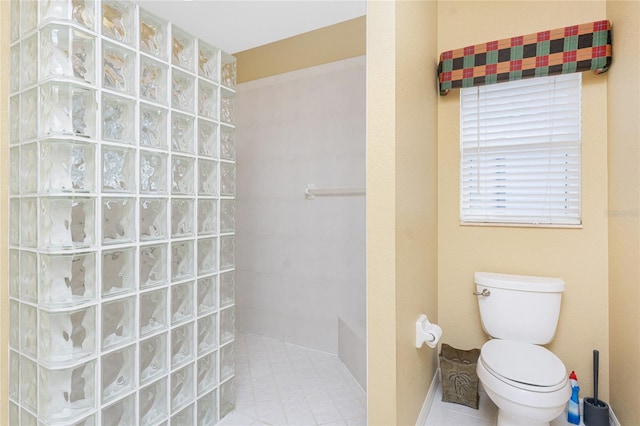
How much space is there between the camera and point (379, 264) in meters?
1.40

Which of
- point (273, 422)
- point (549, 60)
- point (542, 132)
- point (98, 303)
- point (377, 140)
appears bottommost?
point (273, 422)

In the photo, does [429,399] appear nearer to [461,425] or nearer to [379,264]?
[461,425]

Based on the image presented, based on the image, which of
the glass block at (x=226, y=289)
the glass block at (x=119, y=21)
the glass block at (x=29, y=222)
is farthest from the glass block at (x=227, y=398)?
the glass block at (x=119, y=21)

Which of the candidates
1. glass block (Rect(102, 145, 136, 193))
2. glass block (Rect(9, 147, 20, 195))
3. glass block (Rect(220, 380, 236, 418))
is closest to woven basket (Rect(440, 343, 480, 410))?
glass block (Rect(220, 380, 236, 418))

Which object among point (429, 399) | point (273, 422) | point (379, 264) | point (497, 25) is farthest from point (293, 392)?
point (497, 25)

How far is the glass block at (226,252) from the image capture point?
6.19 ft

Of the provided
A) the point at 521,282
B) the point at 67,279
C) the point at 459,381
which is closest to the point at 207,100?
the point at 67,279

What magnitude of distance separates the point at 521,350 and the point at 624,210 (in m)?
0.82

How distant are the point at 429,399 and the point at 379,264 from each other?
1111 millimetres

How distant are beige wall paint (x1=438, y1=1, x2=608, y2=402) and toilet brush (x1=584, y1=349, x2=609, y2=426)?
15cm

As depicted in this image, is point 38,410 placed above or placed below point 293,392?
above

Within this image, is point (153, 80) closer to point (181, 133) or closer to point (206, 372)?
point (181, 133)

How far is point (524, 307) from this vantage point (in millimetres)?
1916

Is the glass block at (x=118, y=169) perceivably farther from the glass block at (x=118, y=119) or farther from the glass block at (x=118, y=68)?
the glass block at (x=118, y=68)
